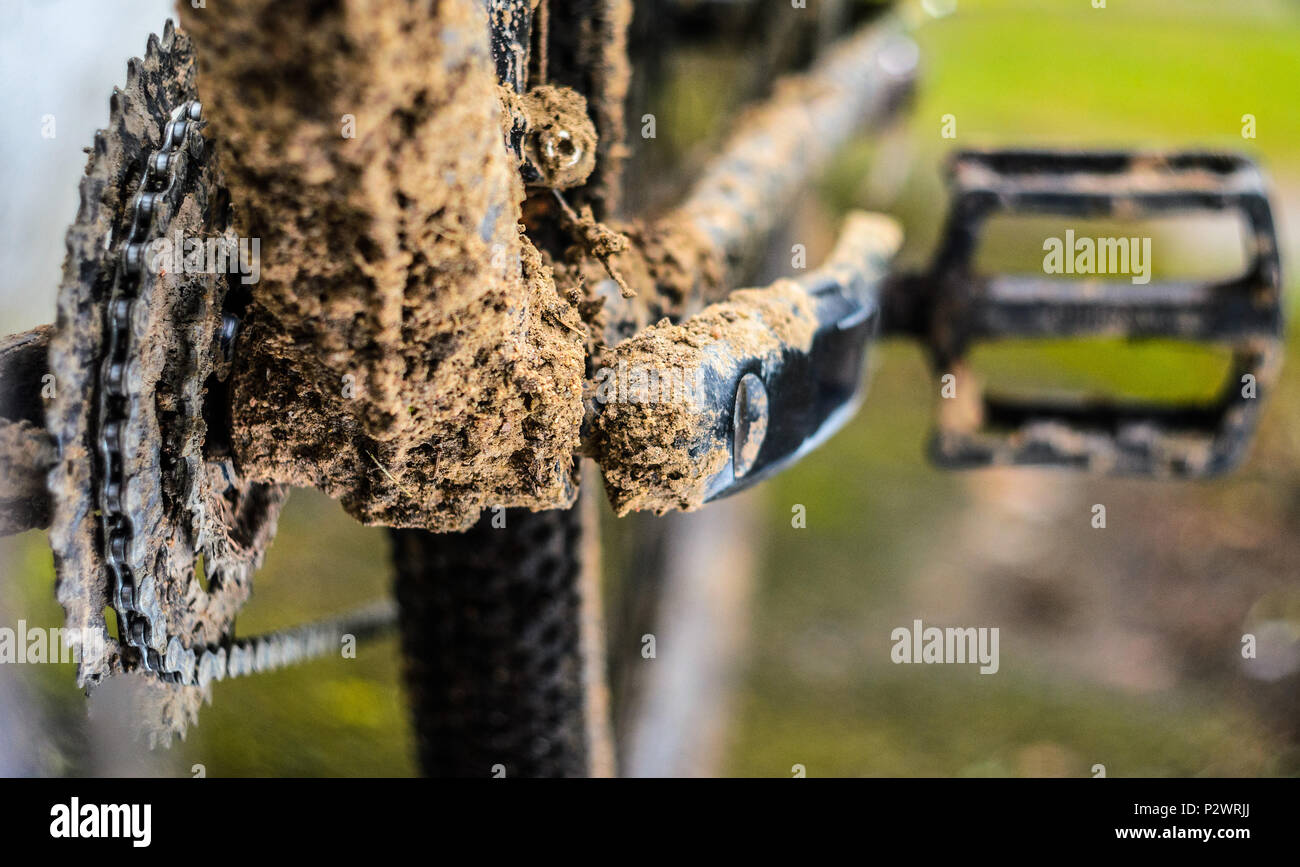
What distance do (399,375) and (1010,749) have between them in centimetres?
129

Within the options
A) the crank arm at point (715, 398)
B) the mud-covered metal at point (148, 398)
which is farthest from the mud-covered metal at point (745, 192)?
the mud-covered metal at point (148, 398)

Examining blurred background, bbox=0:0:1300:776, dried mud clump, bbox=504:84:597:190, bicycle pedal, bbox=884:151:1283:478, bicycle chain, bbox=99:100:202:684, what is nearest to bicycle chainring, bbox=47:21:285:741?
bicycle chain, bbox=99:100:202:684

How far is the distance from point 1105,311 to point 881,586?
3.07 feet

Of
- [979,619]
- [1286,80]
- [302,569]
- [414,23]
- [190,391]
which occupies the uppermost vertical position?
[1286,80]

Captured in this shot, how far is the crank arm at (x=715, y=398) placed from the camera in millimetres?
463

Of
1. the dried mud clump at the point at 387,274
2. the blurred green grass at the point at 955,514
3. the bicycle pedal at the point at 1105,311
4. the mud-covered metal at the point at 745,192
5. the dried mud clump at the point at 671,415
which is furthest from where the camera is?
the blurred green grass at the point at 955,514

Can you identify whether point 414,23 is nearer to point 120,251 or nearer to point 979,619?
point 120,251

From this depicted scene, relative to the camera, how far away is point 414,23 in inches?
13.2

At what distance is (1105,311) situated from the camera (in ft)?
2.83

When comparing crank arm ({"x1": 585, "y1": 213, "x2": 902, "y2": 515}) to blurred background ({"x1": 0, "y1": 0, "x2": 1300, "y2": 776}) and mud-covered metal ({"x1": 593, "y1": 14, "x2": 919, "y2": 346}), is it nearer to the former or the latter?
mud-covered metal ({"x1": 593, "y1": 14, "x2": 919, "y2": 346})

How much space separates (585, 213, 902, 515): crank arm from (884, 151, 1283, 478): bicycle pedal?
0.33 metres

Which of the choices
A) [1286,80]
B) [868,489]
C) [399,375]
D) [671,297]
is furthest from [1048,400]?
[1286,80]

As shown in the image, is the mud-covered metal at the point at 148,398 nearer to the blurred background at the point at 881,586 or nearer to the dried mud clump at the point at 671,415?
the dried mud clump at the point at 671,415

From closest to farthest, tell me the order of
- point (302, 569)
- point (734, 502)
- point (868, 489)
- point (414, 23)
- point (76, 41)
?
point (414, 23) < point (76, 41) < point (302, 569) < point (734, 502) < point (868, 489)
